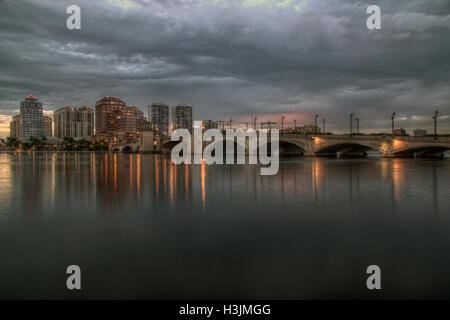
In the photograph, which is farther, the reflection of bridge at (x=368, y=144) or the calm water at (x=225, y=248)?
the reflection of bridge at (x=368, y=144)

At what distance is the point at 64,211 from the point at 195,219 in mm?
5166

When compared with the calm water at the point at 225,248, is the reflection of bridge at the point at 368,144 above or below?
above

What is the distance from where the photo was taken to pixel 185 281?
15.3 feet

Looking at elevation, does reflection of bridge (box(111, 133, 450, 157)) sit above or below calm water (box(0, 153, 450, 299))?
above

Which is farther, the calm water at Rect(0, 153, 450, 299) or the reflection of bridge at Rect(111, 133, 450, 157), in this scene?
the reflection of bridge at Rect(111, 133, 450, 157)

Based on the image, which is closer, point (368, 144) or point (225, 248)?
point (225, 248)

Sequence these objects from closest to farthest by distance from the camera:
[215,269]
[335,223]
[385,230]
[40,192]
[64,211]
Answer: [215,269] → [385,230] → [335,223] → [64,211] → [40,192]

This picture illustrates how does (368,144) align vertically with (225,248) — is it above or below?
above
